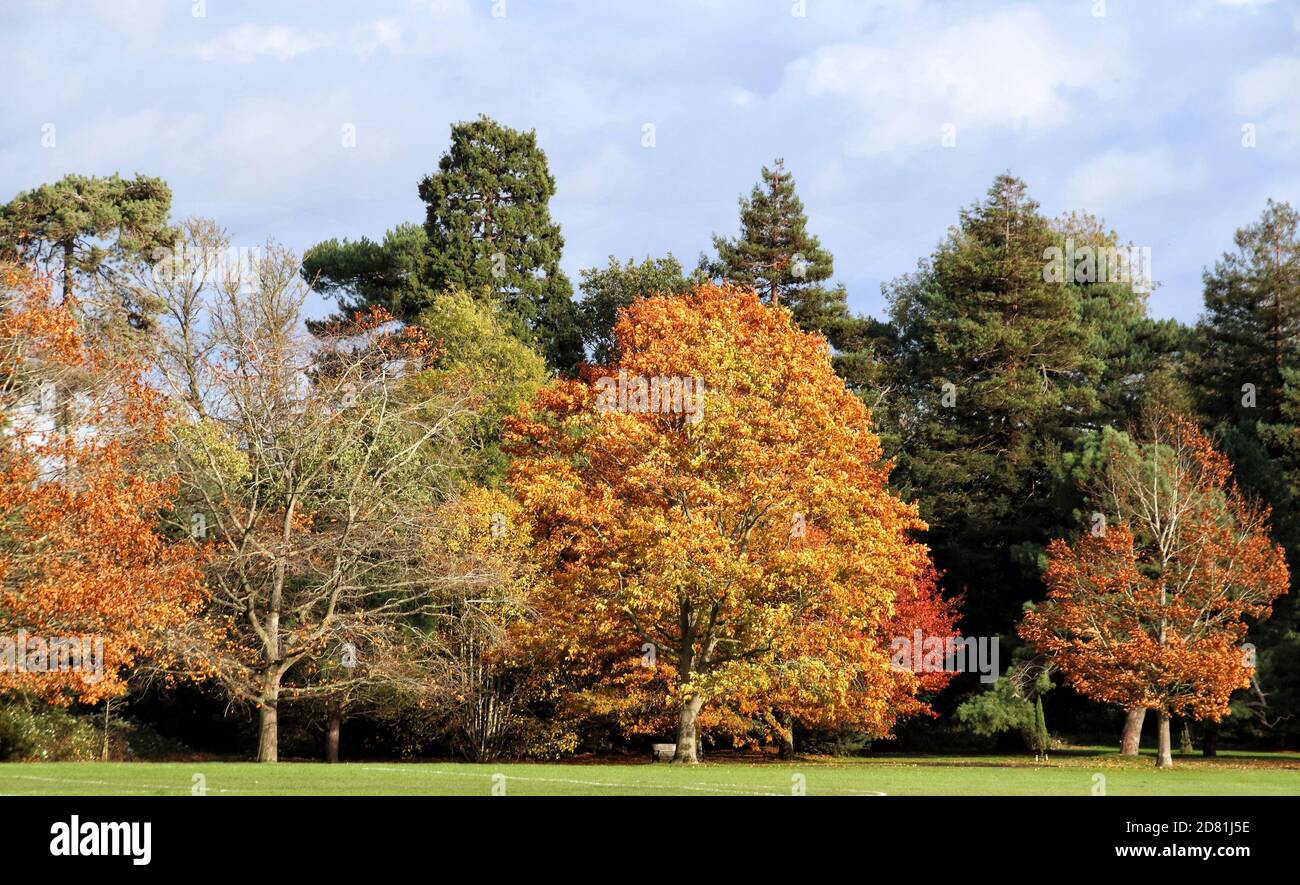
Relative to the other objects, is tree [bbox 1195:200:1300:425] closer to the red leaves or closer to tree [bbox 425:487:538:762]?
the red leaves

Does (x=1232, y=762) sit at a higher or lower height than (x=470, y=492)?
lower

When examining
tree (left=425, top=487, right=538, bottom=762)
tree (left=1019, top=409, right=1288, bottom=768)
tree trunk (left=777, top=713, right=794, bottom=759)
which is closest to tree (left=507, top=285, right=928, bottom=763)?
tree (left=425, top=487, right=538, bottom=762)

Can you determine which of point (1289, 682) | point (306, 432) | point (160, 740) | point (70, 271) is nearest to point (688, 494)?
point (306, 432)

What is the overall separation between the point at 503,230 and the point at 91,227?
17.8 meters

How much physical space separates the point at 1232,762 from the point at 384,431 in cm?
2663

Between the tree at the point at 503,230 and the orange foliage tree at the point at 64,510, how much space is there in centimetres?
3196

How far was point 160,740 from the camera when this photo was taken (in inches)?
1559

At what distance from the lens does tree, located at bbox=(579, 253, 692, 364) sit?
195ft

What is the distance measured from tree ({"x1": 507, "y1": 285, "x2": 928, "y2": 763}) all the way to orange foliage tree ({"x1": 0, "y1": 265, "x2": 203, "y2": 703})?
9400 millimetres

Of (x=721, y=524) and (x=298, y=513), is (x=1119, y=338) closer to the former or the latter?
(x=721, y=524)

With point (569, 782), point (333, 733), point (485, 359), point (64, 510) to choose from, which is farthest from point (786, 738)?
point (64, 510)

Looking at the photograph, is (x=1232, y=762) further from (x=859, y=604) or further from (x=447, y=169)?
(x=447, y=169)

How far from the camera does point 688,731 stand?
32.9 metres
